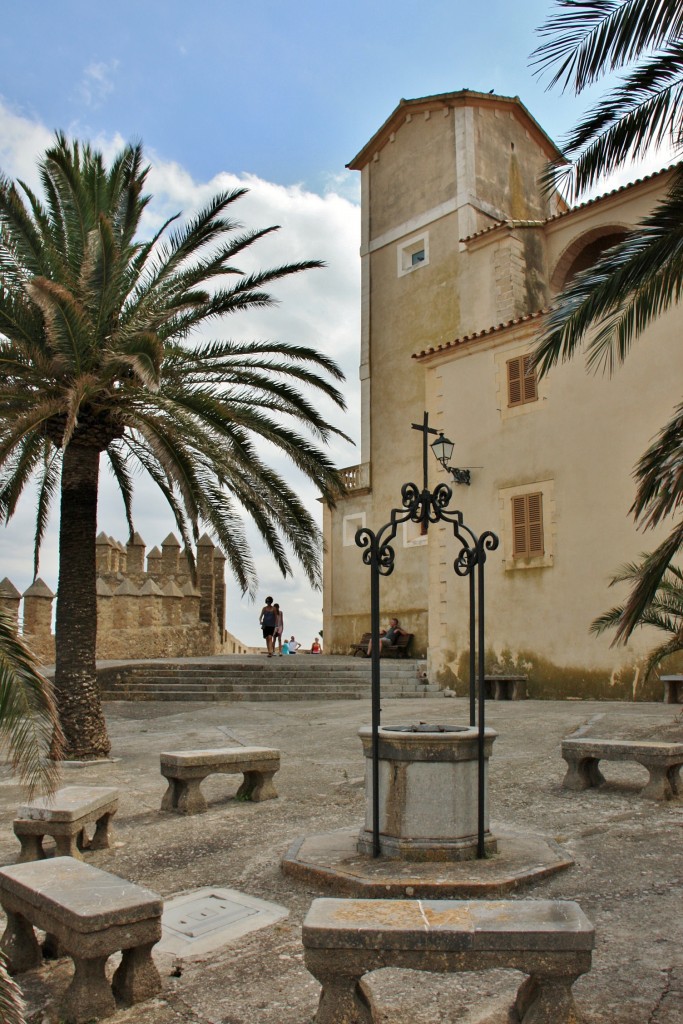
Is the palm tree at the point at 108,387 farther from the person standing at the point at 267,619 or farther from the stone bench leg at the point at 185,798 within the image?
the person standing at the point at 267,619

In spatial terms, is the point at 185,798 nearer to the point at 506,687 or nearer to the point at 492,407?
the point at 506,687

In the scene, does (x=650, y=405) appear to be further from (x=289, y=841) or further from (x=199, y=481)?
(x=289, y=841)

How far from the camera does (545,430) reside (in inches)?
620

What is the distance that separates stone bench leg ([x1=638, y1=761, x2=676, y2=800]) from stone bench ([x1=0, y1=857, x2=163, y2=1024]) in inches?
178

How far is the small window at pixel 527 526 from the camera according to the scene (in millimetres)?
15586

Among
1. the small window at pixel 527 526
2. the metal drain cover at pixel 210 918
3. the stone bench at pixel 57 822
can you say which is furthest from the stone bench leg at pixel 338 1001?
the small window at pixel 527 526

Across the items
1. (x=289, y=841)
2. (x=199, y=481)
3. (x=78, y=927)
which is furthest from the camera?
(x=199, y=481)

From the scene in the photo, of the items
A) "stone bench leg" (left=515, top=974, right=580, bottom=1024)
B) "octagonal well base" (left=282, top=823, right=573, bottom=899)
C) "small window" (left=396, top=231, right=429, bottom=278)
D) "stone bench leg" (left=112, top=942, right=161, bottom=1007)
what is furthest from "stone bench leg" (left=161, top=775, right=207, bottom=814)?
"small window" (left=396, top=231, right=429, bottom=278)

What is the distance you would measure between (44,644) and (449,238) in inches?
605

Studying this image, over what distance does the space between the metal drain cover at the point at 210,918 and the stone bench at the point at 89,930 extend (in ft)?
1.72

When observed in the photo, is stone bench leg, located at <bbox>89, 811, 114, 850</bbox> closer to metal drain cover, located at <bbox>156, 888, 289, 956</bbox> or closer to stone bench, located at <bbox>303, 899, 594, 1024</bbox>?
metal drain cover, located at <bbox>156, 888, 289, 956</bbox>

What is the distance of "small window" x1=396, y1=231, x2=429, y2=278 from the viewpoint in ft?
84.5

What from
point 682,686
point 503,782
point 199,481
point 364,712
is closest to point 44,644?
point 364,712

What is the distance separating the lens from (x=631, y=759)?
7.05m
